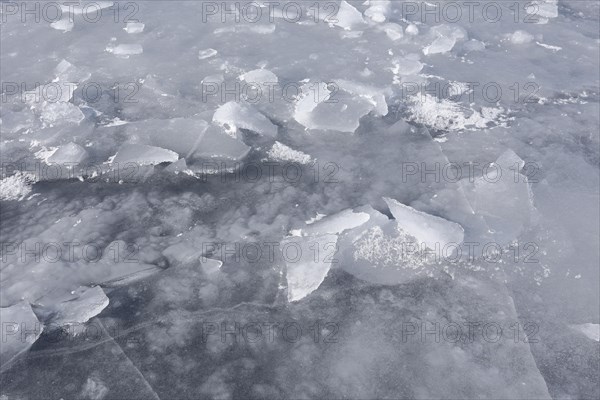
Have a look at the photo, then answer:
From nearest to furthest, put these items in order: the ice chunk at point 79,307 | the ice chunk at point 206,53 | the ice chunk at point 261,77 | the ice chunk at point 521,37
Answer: the ice chunk at point 79,307
the ice chunk at point 261,77
the ice chunk at point 206,53
the ice chunk at point 521,37

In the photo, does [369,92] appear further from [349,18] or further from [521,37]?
[521,37]

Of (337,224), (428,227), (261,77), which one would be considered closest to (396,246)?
(428,227)

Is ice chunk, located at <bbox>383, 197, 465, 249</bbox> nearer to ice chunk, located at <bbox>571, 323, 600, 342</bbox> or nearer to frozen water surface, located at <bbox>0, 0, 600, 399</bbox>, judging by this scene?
frozen water surface, located at <bbox>0, 0, 600, 399</bbox>

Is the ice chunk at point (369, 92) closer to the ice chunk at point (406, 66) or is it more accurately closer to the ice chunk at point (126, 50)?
the ice chunk at point (406, 66)

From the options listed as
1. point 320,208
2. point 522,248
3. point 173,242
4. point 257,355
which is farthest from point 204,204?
point 522,248

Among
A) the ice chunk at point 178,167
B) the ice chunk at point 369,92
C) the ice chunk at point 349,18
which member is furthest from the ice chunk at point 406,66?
the ice chunk at point 178,167

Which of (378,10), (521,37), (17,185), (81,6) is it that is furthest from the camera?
(81,6)

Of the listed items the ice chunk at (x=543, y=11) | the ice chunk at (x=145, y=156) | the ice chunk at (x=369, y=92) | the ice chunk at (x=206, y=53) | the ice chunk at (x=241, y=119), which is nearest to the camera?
the ice chunk at (x=145, y=156)
